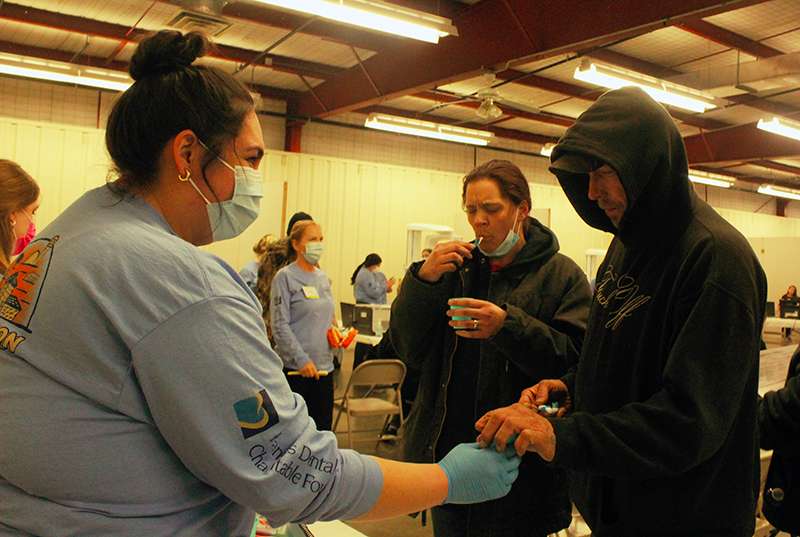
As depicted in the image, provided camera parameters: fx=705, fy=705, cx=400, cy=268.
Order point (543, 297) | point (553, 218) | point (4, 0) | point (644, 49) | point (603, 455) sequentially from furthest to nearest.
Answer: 1. point (553, 218)
2. point (644, 49)
3. point (4, 0)
4. point (543, 297)
5. point (603, 455)

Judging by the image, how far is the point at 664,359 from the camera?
55.7 inches

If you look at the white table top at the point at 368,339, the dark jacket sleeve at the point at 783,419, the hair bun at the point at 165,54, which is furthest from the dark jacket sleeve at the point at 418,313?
the white table top at the point at 368,339

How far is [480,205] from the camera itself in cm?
221

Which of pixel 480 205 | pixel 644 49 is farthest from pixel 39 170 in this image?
pixel 480 205

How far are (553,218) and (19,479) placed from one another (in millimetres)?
12277

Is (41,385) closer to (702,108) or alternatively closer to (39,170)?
(702,108)

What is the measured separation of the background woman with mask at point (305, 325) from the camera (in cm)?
501

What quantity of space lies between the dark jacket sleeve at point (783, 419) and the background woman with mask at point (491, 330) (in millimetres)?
705

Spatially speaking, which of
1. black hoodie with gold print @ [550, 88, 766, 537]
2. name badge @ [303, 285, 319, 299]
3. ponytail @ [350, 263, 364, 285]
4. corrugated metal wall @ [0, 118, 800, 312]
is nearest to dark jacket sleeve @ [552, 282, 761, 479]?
black hoodie with gold print @ [550, 88, 766, 537]

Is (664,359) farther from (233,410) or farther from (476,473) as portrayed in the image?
(233,410)

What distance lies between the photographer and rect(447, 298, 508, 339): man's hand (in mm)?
1921

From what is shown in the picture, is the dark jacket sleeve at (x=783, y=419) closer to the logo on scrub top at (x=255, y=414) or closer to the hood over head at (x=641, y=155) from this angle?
the hood over head at (x=641, y=155)

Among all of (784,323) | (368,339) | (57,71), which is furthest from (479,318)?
(784,323)

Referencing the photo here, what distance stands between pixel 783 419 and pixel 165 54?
2046 millimetres
